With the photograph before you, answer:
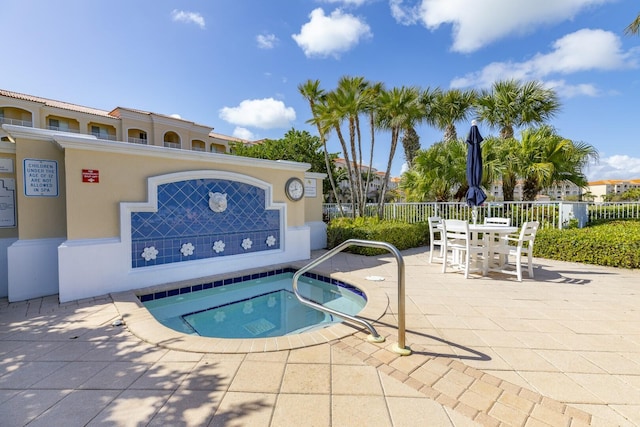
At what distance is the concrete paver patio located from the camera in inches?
78.9

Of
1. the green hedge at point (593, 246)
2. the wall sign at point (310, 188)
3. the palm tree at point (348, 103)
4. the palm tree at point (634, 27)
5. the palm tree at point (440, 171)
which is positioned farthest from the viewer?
the palm tree at point (440, 171)

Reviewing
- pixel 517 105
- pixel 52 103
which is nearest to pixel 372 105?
pixel 517 105

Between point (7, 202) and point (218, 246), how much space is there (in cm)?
378

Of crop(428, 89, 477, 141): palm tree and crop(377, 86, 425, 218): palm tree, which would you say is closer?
crop(377, 86, 425, 218): palm tree

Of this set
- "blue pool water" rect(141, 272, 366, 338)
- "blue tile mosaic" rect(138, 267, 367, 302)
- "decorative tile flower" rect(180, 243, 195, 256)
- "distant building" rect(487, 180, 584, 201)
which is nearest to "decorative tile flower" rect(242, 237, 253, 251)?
"blue tile mosaic" rect(138, 267, 367, 302)

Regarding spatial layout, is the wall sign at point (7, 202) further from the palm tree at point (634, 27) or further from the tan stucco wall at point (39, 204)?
the palm tree at point (634, 27)

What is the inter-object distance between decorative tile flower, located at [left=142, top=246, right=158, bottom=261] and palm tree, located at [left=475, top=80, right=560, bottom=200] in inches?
504

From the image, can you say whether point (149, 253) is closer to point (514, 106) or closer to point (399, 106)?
point (399, 106)

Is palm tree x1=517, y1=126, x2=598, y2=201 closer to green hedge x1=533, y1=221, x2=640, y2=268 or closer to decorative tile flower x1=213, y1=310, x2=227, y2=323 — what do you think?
green hedge x1=533, y1=221, x2=640, y2=268

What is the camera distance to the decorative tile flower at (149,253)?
5.48 m

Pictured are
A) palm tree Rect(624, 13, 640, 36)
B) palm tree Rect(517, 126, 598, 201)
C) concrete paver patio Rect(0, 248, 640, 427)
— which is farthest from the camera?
palm tree Rect(517, 126, 598, 201)

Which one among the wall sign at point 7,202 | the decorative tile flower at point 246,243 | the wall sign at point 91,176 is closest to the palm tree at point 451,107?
the decorative tile flower at point 246,243

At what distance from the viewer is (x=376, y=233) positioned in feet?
28.9

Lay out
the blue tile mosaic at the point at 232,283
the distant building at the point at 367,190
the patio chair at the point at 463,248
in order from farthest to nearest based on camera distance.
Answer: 1. the distant building at the point at 367,190
2. the patio chair at the point at 463,248
3. the blue tile mosaic at the point at 232,283
